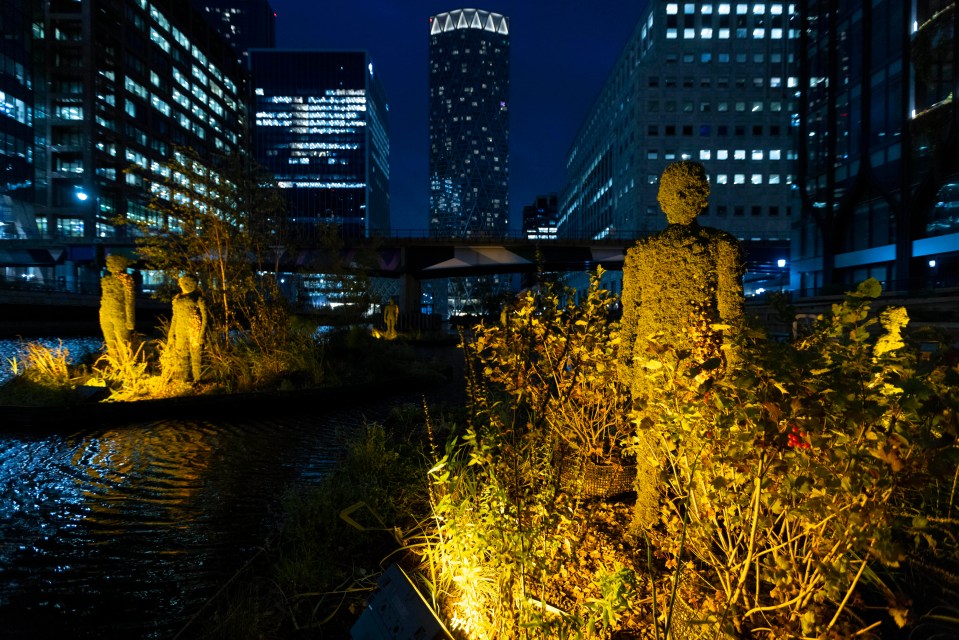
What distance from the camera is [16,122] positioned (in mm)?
51719

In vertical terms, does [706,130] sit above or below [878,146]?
above

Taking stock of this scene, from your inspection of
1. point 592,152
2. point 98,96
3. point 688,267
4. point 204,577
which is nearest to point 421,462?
point 204,577

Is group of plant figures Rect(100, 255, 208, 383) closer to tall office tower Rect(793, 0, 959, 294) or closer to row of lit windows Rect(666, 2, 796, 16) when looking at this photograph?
tall office tower Rect(793, 0, 959, 294)

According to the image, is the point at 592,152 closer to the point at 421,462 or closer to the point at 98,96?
the point at 98,96

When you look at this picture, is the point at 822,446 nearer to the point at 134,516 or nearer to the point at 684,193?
the point at 684,193

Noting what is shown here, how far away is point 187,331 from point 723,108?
76.8 meters

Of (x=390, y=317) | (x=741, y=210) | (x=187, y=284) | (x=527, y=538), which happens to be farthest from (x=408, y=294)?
(x=741, y=210)

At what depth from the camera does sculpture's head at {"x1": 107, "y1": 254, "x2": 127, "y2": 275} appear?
9498 mm

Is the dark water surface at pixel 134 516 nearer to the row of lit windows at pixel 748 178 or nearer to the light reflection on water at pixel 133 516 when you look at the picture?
the light reflection on water at pixel 133 516

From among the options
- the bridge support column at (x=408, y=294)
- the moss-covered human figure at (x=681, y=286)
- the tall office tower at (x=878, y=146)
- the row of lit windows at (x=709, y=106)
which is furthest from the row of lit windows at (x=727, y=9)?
the moss-covered human figure at (x=681, y=286)

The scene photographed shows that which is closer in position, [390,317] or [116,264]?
[116,264]

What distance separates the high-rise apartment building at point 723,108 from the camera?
214 feet

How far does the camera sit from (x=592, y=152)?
91.4 metres

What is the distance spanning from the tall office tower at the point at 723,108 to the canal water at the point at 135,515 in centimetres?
6627
